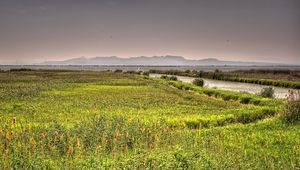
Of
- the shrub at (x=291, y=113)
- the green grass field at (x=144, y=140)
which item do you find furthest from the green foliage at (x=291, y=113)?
the green grass field at (x=144, y=140)

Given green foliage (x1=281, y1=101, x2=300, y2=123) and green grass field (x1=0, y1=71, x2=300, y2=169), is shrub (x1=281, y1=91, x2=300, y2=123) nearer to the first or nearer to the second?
green foliage (x1=281, y1=101, x2=300, y2=123)

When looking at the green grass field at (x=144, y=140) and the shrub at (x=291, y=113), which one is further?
the shrub at (x=291, y=113)

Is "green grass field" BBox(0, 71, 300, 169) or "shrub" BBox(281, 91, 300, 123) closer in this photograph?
"green grass field" BBox(0, 71, 300, 169)

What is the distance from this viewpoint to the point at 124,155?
1544 centimetres

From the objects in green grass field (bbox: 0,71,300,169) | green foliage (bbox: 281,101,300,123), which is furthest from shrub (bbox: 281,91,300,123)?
green grass field (bbox: 0,71,300,169)

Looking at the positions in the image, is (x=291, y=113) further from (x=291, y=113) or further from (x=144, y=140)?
(x=144, y=140)

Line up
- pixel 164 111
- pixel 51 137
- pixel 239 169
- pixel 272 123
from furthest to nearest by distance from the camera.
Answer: pixel 164 111 → pixel 272 123 → pixel 51 137 → pixel 239 169

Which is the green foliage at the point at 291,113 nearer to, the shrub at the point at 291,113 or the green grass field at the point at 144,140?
the shrub at the point at 291,113

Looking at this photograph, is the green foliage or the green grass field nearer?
the green grass field

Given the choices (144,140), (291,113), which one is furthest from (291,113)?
(144,140)

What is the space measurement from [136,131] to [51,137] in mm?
3932

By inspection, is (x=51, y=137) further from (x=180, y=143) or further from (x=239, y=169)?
(x=239, y=169)

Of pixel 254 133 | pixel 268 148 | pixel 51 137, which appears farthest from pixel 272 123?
pixel 51 137

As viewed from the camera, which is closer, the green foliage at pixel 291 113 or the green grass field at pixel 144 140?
the green grass field at pixel 144 140
